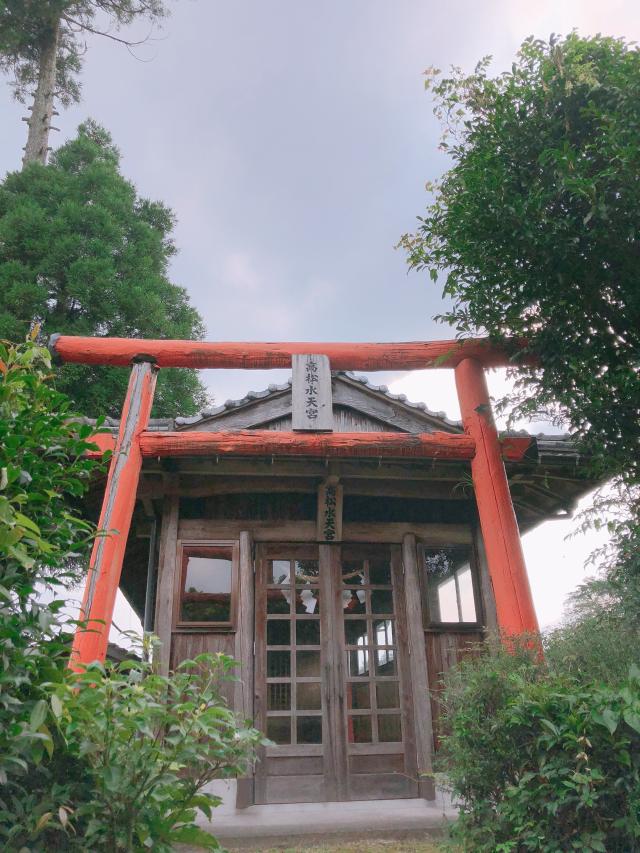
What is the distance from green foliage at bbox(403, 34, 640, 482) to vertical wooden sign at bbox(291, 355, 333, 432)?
159cm

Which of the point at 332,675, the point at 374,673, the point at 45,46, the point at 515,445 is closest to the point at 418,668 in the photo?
the point at 374,673

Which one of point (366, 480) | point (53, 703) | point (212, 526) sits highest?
point (366, 480)

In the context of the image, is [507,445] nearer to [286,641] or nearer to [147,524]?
[286,641]

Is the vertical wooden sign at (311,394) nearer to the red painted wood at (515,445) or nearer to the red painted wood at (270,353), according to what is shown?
the red painted wood at (270,353)

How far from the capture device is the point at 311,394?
20.7 feet

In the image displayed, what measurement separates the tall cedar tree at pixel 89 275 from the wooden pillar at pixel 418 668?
6.10 m

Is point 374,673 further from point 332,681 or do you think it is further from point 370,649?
point 332,681

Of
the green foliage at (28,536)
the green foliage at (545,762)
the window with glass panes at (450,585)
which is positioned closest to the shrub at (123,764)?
the green foliage at (28,536)

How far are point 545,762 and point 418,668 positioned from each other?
3.45 meters

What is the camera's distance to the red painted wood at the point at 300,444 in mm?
6094

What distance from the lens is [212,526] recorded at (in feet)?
23.3

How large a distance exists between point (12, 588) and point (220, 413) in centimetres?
488

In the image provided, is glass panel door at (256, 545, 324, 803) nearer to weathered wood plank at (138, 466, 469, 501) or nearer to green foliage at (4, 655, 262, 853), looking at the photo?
weathered wood plank at (138, 466, 469, 501)

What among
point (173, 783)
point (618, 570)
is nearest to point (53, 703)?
point (173, 783)
